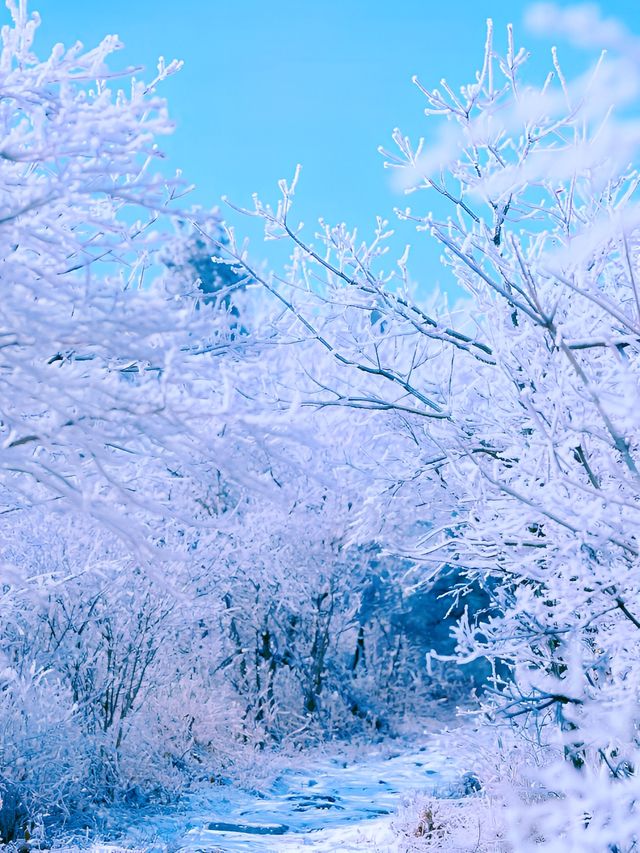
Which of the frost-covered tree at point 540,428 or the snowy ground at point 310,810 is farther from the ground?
the frost-covered tree at point 540,428

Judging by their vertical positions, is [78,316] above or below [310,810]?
above

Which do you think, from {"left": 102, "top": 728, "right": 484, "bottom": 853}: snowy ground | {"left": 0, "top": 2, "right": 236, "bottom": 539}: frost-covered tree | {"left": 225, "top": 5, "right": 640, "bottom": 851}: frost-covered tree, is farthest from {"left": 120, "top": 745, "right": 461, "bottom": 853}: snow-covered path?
{"left": 0, "top": 2, "right": 236, "bottom": 539}: frost-covered tree

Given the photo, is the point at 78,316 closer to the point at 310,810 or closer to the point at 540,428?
the point at 540,428

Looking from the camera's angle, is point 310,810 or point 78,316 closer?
point 78,316

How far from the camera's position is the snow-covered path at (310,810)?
6.66m

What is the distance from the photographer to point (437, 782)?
8930mm

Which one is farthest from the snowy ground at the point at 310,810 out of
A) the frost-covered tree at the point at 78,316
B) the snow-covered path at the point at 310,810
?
the frost-covered tree at the point at 78,316

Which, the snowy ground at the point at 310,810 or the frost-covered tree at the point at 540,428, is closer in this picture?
the frost-covered tree at the point at 540,428

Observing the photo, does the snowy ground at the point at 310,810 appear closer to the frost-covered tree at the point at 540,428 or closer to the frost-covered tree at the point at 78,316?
the frost-covered tree at the point at 540,428

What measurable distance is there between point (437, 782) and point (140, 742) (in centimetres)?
336

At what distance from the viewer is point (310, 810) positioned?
8.02m

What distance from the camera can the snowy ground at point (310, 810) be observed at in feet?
21.7

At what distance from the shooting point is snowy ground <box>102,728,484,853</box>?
663 cm

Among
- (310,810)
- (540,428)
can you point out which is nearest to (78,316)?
(540,428)
